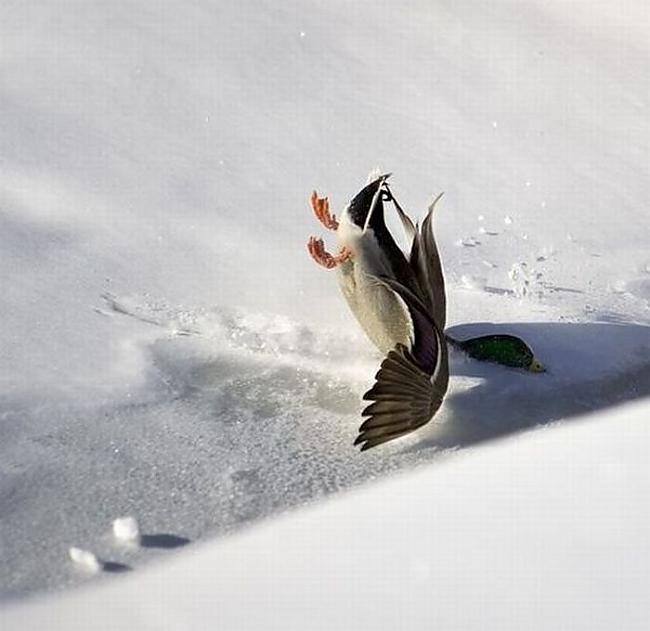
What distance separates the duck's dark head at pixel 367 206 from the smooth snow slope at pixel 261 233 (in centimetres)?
25

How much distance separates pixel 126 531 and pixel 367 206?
26.7 inches

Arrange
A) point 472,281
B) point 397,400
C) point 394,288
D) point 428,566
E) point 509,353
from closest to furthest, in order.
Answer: point 428,566 → point 397,400 → point 394,288 → point 509,353 → point 472,281

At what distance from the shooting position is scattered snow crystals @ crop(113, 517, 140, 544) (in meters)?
1.70

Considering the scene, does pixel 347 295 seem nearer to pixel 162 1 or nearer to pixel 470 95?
A: pixel 470 95

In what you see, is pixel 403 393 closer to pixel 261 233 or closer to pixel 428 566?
pixel 428 566

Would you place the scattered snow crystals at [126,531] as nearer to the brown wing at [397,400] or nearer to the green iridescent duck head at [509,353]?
the brown wing at [397,400]

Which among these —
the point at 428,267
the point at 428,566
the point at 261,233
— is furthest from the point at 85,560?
the point at 261,233

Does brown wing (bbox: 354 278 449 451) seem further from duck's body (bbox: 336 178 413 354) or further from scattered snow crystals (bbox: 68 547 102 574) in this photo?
scattered snow crystals (bbox: 68 547 102 574)

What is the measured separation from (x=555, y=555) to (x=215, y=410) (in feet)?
2.06

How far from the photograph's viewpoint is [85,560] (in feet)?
5.42

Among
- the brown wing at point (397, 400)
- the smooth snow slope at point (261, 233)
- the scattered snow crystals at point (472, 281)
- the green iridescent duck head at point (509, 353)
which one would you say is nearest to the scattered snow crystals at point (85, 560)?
the smooth snow slope at point (261, 233)

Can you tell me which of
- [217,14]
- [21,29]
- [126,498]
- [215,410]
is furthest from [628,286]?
[21,29]

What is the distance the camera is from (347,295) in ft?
7.02

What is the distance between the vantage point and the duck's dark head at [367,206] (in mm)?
2080
